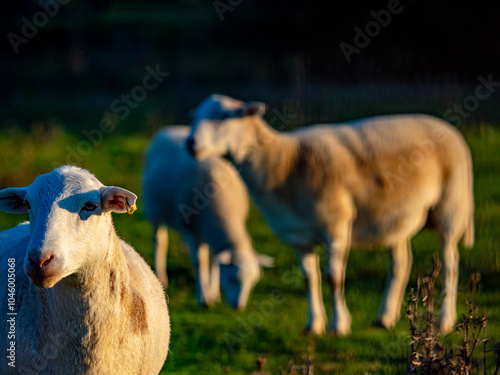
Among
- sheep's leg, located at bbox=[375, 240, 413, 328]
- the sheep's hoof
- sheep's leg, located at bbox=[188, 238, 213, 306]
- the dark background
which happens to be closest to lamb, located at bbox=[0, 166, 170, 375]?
the sheep's hoof

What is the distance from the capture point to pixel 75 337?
11.8 ft

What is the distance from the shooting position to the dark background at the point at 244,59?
49.8 ft

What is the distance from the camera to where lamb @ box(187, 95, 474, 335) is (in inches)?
287

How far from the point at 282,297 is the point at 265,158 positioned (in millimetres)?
1635

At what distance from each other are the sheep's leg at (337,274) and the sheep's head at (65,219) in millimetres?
3881

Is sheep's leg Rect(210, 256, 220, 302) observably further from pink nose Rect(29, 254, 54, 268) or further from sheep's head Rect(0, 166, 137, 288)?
pink nose Rect(29, 254, 54, 268)

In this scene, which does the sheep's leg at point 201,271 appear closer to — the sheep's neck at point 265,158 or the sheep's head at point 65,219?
the sheep's neck at point 265,158

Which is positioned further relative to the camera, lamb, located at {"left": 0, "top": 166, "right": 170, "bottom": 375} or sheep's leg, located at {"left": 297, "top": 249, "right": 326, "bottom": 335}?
sheep's leg, located at {"left": 297, "top": 249, "right": 326, "bottom": 335}

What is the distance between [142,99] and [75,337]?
16345mm

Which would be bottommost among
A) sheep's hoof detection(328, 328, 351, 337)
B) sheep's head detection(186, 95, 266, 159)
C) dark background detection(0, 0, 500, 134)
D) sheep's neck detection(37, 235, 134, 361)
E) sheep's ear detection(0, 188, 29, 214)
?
sheep's hoof detection(328, 328, 351, 337)

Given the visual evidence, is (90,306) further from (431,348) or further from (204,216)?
(204,216)

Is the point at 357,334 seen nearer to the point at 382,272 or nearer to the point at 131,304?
the point at 382,272

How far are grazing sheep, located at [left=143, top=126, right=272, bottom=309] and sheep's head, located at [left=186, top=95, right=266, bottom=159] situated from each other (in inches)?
52.2

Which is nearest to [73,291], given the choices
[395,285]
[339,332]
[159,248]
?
[339,332]
